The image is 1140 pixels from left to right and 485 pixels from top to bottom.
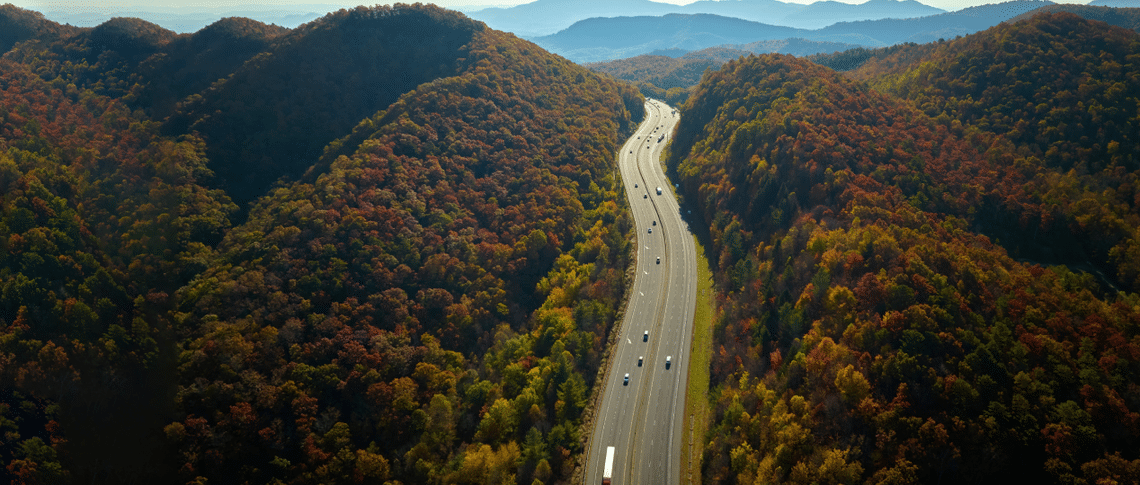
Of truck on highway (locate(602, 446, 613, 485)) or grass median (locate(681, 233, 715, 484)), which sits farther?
grass median (locate(681, 233, 715, 484))

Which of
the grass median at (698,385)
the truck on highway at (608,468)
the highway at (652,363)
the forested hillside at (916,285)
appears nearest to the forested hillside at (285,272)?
the highway at (652,363)

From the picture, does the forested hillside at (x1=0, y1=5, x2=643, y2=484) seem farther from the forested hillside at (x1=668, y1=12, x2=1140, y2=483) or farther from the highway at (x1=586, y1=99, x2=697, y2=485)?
the forested hillside at (x1=668, y1=12, x2=1140, y2=483)

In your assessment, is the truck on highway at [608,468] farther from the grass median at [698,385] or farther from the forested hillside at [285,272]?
the grass median at [698,385]

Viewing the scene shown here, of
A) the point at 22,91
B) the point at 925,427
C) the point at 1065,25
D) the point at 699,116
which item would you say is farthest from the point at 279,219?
the point at 1065,25

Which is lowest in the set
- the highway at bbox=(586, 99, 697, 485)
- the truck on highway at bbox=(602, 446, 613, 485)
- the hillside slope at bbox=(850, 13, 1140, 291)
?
the truck on highway at bbox=(602, 446, 613, 485)

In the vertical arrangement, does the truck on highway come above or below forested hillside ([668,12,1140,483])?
below

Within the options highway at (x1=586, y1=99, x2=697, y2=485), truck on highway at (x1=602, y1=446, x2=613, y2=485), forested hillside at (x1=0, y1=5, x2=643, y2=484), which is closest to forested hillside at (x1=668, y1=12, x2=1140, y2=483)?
highway at (x1=586, y1=99, x2=697, y2=485)

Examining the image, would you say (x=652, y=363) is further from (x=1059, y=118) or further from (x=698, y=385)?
(x=1059, y=118)

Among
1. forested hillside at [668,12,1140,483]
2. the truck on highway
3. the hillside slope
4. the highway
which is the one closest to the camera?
forested hillside at [668,12,1140,483]
